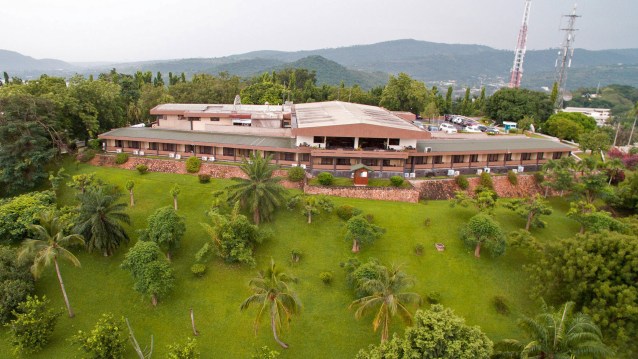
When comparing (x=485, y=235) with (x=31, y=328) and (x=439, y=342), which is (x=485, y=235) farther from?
(x=31, y=328)

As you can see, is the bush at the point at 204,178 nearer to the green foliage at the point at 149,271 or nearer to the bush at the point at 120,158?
the bush at the point at 120,158

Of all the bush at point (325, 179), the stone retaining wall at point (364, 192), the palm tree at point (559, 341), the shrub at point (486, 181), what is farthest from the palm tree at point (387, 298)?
the shrub at point (486, 181)

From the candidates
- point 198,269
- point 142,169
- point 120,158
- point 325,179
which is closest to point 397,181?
point 325,179

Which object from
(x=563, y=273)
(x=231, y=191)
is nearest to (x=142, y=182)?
(x=231, y=191)

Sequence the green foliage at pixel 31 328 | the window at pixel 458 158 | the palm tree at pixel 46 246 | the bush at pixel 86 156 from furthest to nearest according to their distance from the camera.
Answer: the window at pixel 458 158 → the bush at pixel 86 156 → the palm tree at pixel 46 246 → the green foliage at pixel 31 328

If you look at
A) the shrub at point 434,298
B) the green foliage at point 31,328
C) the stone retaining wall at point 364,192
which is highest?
the stone retaining wall at point 364,192

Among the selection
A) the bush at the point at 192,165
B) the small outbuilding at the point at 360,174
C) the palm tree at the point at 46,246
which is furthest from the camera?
the bush at the point at 192,165

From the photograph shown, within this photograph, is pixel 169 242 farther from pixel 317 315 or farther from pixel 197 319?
pixel 317 315
